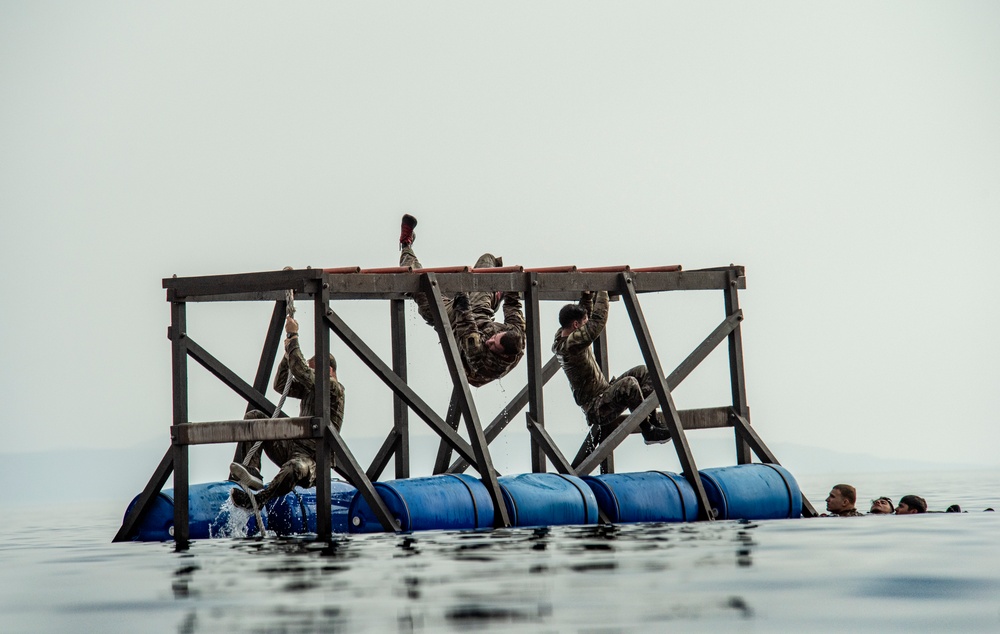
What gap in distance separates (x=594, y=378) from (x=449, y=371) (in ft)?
8.22

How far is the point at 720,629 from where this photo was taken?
6.59 m

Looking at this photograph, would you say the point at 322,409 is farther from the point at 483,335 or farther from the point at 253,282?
the point at 483,335

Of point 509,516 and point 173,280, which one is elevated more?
point 173,280

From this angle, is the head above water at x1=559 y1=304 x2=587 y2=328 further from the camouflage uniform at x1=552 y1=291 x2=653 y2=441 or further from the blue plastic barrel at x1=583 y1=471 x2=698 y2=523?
the blue plastic barrel at x1=583 y1=471 x2=698 y2=523

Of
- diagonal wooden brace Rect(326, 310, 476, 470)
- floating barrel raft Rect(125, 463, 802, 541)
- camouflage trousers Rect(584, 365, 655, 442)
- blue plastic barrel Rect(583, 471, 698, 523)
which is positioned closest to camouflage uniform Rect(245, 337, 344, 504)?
floating barrel raft Rect(125, 463, 802, 541)

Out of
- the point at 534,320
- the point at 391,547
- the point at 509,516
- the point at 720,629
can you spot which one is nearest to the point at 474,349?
the point at 534,320

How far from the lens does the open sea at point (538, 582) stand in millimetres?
7047

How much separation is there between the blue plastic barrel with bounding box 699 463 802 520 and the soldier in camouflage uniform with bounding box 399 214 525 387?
2481 millimetres

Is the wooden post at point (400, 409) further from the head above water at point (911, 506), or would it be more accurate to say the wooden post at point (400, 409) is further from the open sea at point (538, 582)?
the head above water at point (911, 506)

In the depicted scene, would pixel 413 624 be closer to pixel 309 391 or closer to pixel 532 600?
pixel 532 600

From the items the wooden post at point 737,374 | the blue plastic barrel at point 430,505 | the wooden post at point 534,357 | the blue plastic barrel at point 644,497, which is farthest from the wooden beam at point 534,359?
the wooden post at point 737,374

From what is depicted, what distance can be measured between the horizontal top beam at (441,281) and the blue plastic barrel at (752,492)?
2071 mm

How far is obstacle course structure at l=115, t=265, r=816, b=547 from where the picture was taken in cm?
1340

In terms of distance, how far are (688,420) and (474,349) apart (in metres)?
2.44
